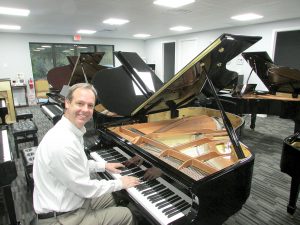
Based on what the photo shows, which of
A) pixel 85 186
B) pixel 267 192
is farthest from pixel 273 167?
pixel 85 186

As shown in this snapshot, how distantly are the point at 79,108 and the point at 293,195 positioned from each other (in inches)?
99.2

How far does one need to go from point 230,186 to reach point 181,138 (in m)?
0.97

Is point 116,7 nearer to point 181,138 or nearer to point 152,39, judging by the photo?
point 181,138

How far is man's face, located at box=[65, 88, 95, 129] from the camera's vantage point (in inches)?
59.7

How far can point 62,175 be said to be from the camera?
1340 millimetres

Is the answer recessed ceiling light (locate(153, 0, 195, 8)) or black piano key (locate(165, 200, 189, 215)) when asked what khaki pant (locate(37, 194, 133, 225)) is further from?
recessed ceiling light (locate(153, 0, 195, 8))

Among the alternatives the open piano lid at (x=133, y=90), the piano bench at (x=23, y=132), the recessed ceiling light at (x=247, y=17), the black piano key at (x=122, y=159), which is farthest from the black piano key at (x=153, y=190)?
the recessed ceiling light at (x=247, y=17)

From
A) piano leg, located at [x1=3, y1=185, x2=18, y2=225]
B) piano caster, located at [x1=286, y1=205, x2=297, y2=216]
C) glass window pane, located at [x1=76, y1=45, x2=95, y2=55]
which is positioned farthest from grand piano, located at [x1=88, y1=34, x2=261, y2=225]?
glass window pane, located at [x1=76, y1=45, x2=95, y2=55]

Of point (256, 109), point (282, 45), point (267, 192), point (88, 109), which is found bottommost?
point (267, 192)

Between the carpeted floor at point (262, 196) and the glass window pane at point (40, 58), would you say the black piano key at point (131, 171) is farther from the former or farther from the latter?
the glass window pane at point (40, 58)

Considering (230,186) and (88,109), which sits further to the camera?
(88,109)

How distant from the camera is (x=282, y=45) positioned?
827 cm

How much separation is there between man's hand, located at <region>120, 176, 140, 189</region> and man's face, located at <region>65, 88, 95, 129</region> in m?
0.51

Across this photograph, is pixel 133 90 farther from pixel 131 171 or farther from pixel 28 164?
pixel 28 164
